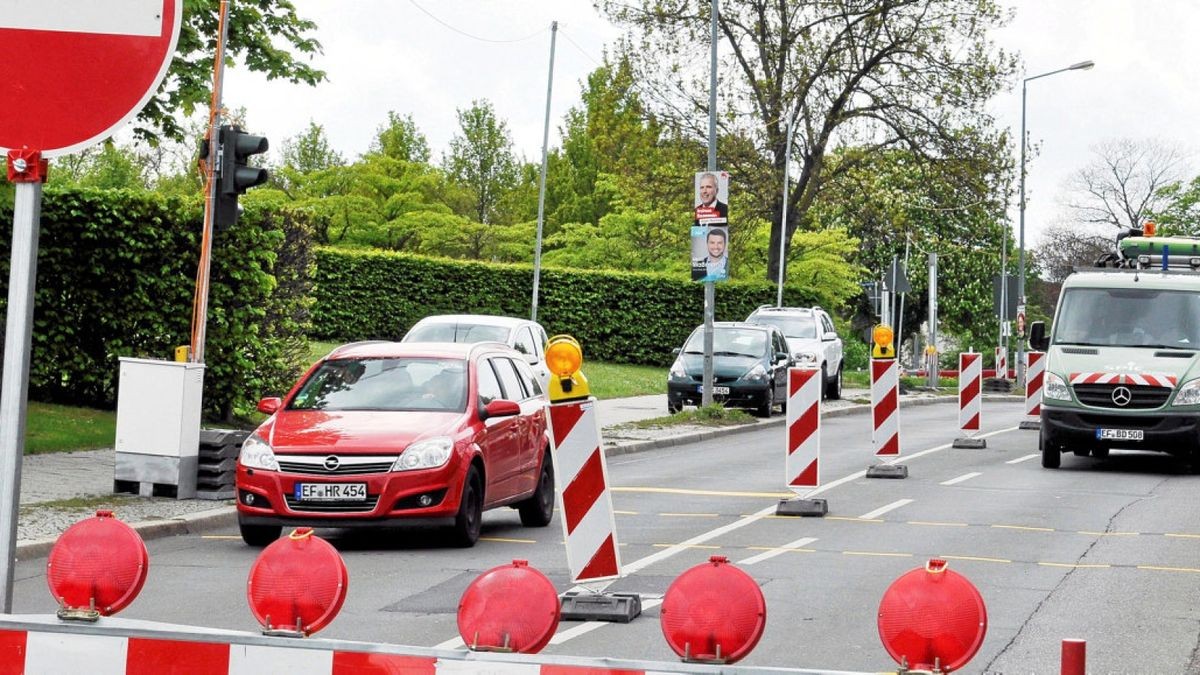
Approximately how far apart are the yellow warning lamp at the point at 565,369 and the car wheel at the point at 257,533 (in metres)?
4.38

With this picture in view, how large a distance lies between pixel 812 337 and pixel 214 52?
1989 cm

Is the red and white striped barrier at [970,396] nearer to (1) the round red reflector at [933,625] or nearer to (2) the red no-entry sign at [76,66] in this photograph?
(1) the round red reflector at [933,625]

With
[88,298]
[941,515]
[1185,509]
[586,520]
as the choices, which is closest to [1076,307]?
[1185,509]

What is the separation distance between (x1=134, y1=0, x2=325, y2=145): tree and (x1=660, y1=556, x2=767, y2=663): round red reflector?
1746 cm

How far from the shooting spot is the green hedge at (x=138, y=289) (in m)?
21.8

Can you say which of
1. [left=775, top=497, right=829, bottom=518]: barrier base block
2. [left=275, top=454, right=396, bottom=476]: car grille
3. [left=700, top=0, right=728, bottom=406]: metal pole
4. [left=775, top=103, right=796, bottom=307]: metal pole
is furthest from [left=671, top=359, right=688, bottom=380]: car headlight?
[left=275, top=454, right=396, bottom=476]: car grille

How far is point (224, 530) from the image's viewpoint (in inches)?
557

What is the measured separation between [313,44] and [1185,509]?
13.0 metres

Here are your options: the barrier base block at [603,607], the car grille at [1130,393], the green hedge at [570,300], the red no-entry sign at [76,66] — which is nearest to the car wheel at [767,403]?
the car grille at [1130,393]

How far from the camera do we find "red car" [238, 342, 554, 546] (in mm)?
12430

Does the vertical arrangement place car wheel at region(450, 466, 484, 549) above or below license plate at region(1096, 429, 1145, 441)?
below

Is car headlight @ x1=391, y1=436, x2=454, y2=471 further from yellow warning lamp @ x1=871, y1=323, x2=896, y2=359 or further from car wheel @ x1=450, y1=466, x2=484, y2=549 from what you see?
yellow warning lamp @ x1=871, y1=323, x2=896, y2=359

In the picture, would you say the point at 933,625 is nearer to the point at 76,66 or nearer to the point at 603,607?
the point at 76,66

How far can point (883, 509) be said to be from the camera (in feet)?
53.2
